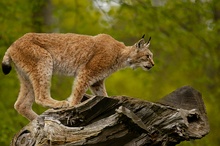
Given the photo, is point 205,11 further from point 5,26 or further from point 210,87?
point 210,87

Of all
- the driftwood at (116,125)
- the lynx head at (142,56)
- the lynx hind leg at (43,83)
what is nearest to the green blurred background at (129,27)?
the lynx head at (142,56)

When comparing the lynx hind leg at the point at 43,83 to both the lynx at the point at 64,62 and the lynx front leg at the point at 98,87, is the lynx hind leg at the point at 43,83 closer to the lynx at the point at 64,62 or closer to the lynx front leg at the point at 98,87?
the lynx at the point at 64,62

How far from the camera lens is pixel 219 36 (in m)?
16.2

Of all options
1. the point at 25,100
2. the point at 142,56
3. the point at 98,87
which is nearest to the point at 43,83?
the point at 25,100

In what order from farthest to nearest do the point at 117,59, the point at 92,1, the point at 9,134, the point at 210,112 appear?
the point at 210,112 < the point at 92,1 < the point at 9,134 < the point at 117,59

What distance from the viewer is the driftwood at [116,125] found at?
21.5ft

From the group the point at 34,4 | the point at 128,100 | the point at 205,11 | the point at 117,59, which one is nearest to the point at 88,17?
the point at 34,4

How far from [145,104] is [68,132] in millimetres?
900

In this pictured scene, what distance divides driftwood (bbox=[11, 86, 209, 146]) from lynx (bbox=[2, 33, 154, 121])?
160cm

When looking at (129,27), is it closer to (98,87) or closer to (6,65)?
(98,87)

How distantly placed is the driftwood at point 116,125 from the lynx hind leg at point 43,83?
4.91 feet

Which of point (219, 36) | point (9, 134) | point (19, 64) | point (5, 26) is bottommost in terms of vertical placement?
point (19, 64)

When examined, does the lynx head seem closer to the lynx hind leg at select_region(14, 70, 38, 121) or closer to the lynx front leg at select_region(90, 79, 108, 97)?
the lynx front leg at select_region(90, 79, 108, 97)

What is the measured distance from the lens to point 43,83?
873 cm
